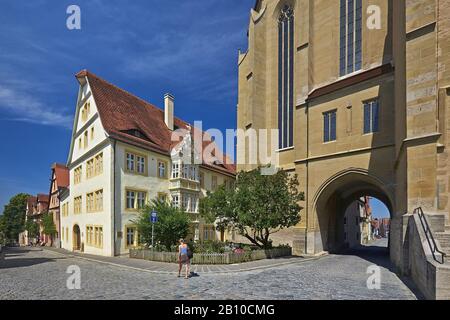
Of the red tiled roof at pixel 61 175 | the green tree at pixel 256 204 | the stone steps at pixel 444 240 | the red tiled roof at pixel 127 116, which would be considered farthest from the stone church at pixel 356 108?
the red tiled roof at pixel 61 175

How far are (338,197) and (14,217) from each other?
62019 millimetres

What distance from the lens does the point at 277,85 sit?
31188 millimetres

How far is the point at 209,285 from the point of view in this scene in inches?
460

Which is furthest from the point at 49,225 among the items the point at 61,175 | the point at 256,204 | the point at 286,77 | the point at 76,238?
the point at 286,77

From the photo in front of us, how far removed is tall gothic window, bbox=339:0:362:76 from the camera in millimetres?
24641

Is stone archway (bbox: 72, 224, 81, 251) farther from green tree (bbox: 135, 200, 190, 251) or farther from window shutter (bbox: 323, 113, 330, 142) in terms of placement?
window shutter (bbox: 323, 113, 330, 142)

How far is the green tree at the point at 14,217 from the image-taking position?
62.8 meters

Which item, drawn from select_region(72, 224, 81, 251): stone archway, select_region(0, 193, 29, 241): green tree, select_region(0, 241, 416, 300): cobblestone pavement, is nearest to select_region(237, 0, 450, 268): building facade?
select_region(0, 241, 416, 300): cobblestone pavement

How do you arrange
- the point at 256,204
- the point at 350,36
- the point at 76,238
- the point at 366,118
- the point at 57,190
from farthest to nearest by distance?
the point at 57,190
the point at 76,238
the point at 350,36
the point at 366,118
the point at 256,204

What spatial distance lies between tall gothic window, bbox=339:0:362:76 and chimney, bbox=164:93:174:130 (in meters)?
16.9

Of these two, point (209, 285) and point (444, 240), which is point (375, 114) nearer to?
point (444, 240)

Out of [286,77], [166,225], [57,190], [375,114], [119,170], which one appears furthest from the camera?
[57,190]

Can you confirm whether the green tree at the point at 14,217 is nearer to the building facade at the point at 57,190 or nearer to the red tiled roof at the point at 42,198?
the red tiled roof at the point at 42,198
